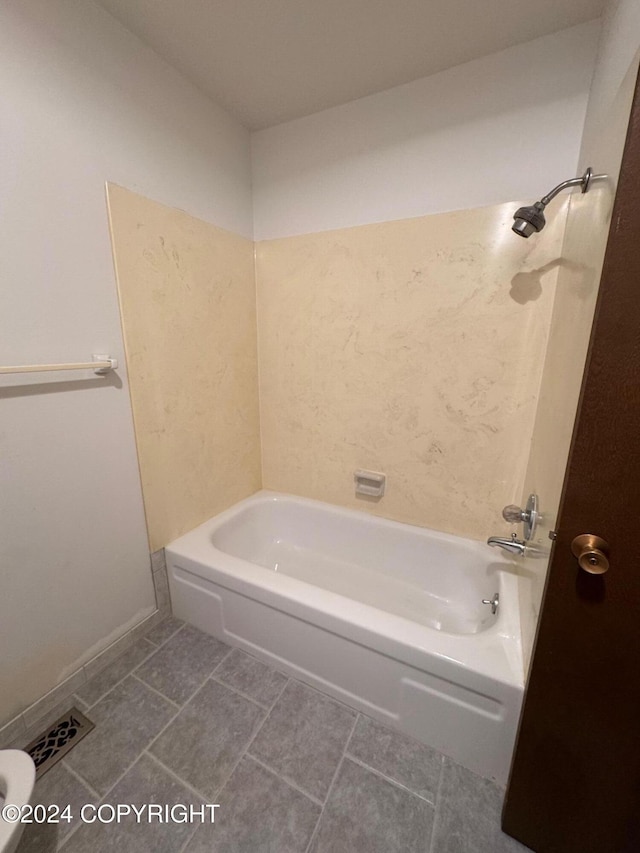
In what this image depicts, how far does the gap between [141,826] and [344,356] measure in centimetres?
179

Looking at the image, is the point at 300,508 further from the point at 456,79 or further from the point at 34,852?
the point at 456,79

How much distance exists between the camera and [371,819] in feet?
3.03

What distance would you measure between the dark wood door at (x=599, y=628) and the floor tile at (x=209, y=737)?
0.83m

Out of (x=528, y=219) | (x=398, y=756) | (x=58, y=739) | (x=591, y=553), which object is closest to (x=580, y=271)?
(x=528, y=219)

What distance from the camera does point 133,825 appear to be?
90cm

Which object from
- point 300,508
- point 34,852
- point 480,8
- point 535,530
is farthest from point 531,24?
point 34,852

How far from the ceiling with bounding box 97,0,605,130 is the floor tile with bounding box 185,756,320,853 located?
2.44 m

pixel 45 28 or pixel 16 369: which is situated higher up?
pixel 45 28

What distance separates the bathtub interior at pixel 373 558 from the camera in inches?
61.0

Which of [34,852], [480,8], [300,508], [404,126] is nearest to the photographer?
[34,852]

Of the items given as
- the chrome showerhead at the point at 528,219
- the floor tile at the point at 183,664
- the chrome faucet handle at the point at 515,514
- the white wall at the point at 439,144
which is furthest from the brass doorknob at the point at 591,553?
the floor tile at the point at 183,664

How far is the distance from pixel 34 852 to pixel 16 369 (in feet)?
4.19

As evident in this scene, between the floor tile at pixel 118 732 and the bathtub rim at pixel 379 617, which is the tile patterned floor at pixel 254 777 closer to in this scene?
the floor tile at pixel 118 732

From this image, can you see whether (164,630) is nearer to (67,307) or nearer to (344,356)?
(67,307)
